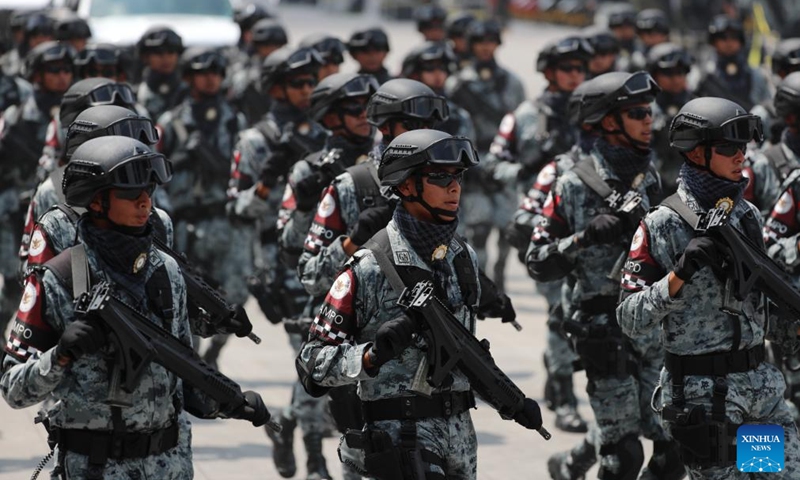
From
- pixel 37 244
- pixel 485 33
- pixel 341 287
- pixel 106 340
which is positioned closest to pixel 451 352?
pixel 341 287

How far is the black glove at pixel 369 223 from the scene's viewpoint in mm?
8320

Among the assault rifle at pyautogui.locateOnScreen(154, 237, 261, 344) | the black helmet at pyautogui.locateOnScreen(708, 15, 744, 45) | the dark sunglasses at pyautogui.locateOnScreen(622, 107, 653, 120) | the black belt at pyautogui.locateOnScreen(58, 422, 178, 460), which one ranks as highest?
the black helmet at pyautogui.locateOnScreen(708, 15, 744, 45)

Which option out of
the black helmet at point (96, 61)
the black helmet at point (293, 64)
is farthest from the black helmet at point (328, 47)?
the black helmet at point (96, 61)

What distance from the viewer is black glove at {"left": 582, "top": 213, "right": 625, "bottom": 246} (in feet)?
28.5

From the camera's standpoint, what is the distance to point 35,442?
1102 centimetres

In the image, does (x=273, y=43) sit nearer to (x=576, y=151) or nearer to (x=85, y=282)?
(x=576, y=151)

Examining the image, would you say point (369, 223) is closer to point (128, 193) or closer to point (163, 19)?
point (128, 193)

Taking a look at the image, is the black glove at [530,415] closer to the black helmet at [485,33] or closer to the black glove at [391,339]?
the black glove at [391,339]

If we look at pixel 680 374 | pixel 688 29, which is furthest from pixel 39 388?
pixel 688 29

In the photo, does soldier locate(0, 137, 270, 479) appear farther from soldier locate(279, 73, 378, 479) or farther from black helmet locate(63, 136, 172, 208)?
soldier locate(279, 73, 378, 479)

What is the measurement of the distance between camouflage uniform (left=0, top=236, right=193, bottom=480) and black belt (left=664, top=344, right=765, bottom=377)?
2.44m

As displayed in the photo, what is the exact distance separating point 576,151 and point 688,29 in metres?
26.8

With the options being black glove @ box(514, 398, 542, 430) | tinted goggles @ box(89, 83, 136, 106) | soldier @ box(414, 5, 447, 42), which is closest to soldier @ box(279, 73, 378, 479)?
tinted goggles @ box(89, 83, 136, 106)

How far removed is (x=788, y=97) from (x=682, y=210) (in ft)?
8.48
